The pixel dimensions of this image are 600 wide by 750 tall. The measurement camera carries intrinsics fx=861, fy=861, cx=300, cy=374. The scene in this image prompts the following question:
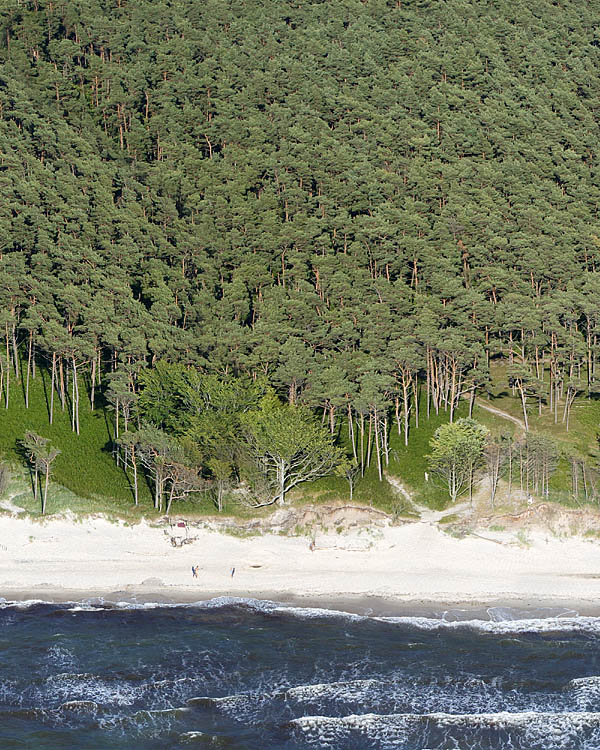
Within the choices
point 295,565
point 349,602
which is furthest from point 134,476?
point 349,602

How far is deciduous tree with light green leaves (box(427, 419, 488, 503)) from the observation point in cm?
8744

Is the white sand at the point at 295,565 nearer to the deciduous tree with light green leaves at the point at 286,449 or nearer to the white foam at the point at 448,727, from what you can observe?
the deciduous tree with light green leaves at the point at 286,449

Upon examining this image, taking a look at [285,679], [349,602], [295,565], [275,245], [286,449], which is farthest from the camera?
[275,245]

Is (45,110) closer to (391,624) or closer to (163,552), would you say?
(163,552)

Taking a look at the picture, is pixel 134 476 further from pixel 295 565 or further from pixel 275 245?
pixel 275 245

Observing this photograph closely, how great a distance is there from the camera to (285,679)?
58719mm

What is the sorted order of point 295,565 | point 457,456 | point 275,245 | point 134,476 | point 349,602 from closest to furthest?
point 349,602 → point 295,565 → point 457,456 → point 134,476 → point 275,245

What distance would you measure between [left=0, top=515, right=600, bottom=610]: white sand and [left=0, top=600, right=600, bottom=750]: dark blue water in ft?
12.5

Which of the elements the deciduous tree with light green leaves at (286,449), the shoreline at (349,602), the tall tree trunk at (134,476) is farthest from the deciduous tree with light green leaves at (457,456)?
the tall tree trunk at (134,476)

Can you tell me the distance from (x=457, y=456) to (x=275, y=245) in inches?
1975

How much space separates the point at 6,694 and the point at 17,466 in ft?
118

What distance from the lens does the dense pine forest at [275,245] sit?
9638 centimetres

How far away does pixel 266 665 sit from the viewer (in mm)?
60656

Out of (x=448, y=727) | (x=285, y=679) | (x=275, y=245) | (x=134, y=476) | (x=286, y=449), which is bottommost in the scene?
(x=448, y=727)
